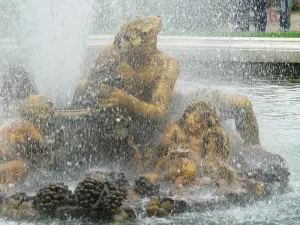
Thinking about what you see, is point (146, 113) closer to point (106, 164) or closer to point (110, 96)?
point (110, 96)

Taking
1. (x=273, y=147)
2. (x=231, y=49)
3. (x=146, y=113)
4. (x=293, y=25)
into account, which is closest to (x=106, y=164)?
(x=146, y=113)

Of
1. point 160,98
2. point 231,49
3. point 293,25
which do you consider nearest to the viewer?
point 160,98

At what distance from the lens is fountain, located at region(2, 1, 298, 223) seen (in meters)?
5.48

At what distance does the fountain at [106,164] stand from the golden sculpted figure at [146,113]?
0.01 m

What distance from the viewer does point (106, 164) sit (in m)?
6.40

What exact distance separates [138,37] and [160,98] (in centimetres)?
52

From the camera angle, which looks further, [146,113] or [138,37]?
[138,37]

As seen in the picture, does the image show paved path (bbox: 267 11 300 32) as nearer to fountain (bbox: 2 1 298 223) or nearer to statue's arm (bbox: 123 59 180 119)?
statue's arm (bbox: 123 59 180 119)

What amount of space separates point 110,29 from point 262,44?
5122mm

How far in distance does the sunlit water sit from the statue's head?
85 centimetres

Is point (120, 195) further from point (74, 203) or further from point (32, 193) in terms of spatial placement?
point (32, 193)

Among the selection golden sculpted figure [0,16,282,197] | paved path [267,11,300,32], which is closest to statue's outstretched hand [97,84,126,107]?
golden sculpted figure [0,16,282,197]

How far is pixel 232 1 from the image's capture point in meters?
18.6

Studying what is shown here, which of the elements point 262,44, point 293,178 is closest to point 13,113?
point 293,178
